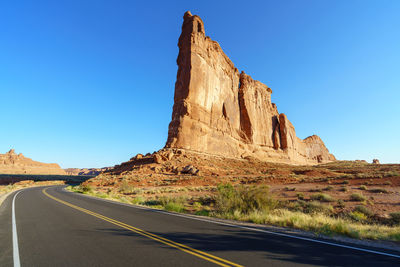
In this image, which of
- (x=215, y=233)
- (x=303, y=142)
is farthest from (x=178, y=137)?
(x=303, y=142)

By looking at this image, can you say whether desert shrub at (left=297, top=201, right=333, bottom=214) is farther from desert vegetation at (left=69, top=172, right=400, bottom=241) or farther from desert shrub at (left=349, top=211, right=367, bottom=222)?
desert shrub at (left=349, top=211, right=367, bottom=222)

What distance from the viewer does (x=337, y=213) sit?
10.7 meters

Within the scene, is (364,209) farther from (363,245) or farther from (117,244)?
(117,244)

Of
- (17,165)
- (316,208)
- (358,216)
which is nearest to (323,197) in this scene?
(316,208)

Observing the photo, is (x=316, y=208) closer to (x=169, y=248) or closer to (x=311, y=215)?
(x=311, y=215)

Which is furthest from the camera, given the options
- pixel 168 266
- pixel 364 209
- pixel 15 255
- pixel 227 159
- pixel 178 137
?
pixel 227 159

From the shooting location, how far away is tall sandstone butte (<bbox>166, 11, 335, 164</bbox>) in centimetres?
5034

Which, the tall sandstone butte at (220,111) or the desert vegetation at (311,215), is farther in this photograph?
the tall sandstone butte at (220,111)

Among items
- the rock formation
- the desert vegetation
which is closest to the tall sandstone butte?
the desert vegetation

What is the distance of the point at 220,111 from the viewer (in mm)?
61375

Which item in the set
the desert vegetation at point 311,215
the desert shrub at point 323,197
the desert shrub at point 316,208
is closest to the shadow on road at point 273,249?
the desert vegetation at point 311,215

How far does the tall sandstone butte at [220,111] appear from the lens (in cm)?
5034

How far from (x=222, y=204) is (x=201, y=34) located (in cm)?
5647

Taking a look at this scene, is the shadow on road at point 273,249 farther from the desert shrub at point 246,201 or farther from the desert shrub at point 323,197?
the desert shrub at point 323,197
